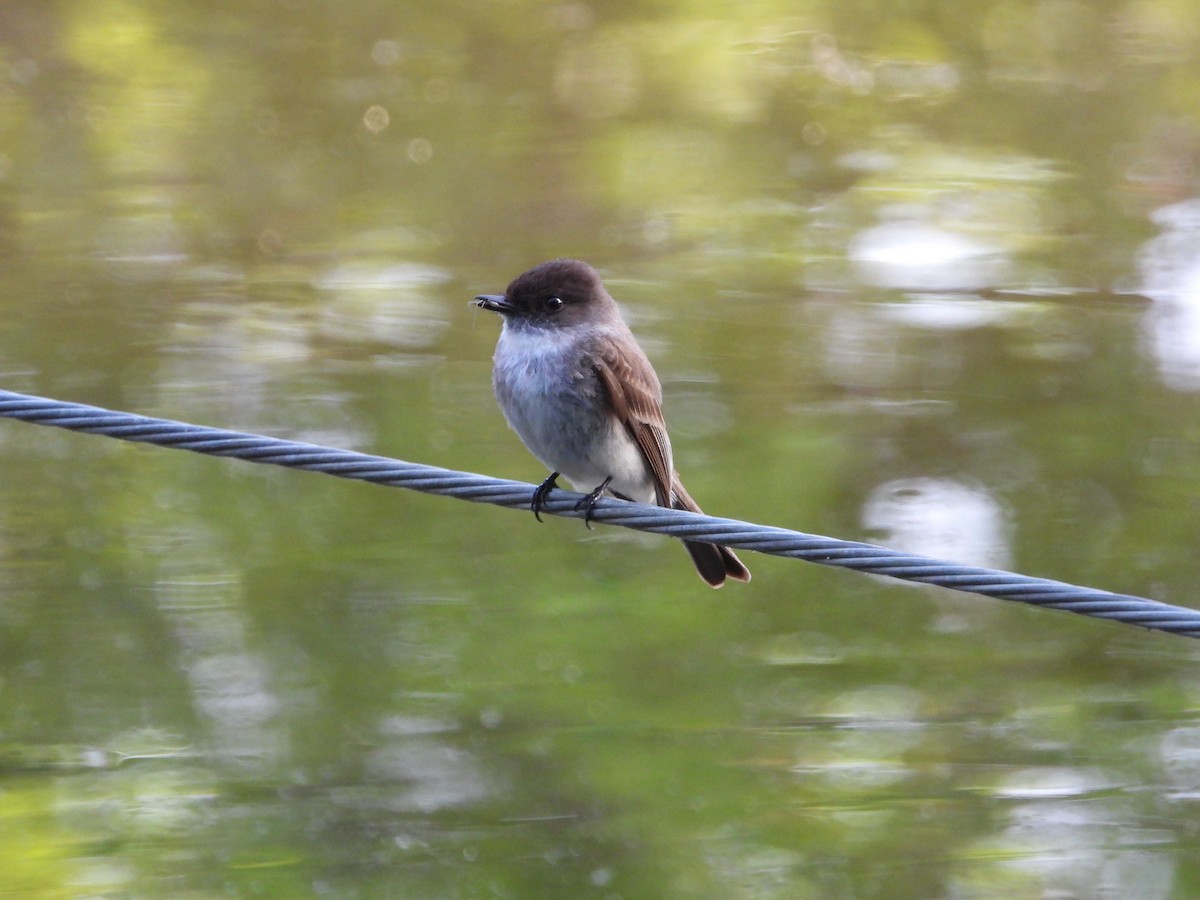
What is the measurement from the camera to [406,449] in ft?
19.0

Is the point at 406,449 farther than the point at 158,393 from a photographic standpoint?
No

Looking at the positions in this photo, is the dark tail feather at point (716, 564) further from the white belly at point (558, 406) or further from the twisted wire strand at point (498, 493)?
the twisted wire strand at point (498, 493)

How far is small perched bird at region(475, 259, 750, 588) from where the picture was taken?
4.55 m

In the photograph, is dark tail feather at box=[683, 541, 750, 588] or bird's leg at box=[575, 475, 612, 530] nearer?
bird's leg at box=[575, 475, 612, 530]

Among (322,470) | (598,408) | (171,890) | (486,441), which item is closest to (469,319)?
(486,441)

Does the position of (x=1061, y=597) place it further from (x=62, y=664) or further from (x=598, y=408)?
(x=62, y=664)

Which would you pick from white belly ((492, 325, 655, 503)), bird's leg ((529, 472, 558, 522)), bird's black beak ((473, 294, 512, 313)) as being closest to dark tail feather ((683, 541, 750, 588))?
white belly ((492, 325, 655, 503))

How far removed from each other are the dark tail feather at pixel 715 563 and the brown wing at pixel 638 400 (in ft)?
0.56

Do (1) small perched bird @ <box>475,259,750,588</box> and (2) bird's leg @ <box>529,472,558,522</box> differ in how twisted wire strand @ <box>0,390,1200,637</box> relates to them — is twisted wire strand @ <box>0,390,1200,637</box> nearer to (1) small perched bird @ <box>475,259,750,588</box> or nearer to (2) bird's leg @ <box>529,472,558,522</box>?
(2) bird's leg @ <box>529,472,558,522</box>

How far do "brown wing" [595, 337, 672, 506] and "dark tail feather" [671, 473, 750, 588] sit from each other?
172 millimetres

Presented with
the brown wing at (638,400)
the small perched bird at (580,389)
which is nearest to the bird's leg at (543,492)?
the small perched bird at (580,389)

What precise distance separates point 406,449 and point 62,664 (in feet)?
4.96

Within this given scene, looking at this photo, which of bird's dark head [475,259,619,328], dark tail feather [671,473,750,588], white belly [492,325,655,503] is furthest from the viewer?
dark tail feather [671,473,750,588]

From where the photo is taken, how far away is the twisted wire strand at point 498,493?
2994mm
